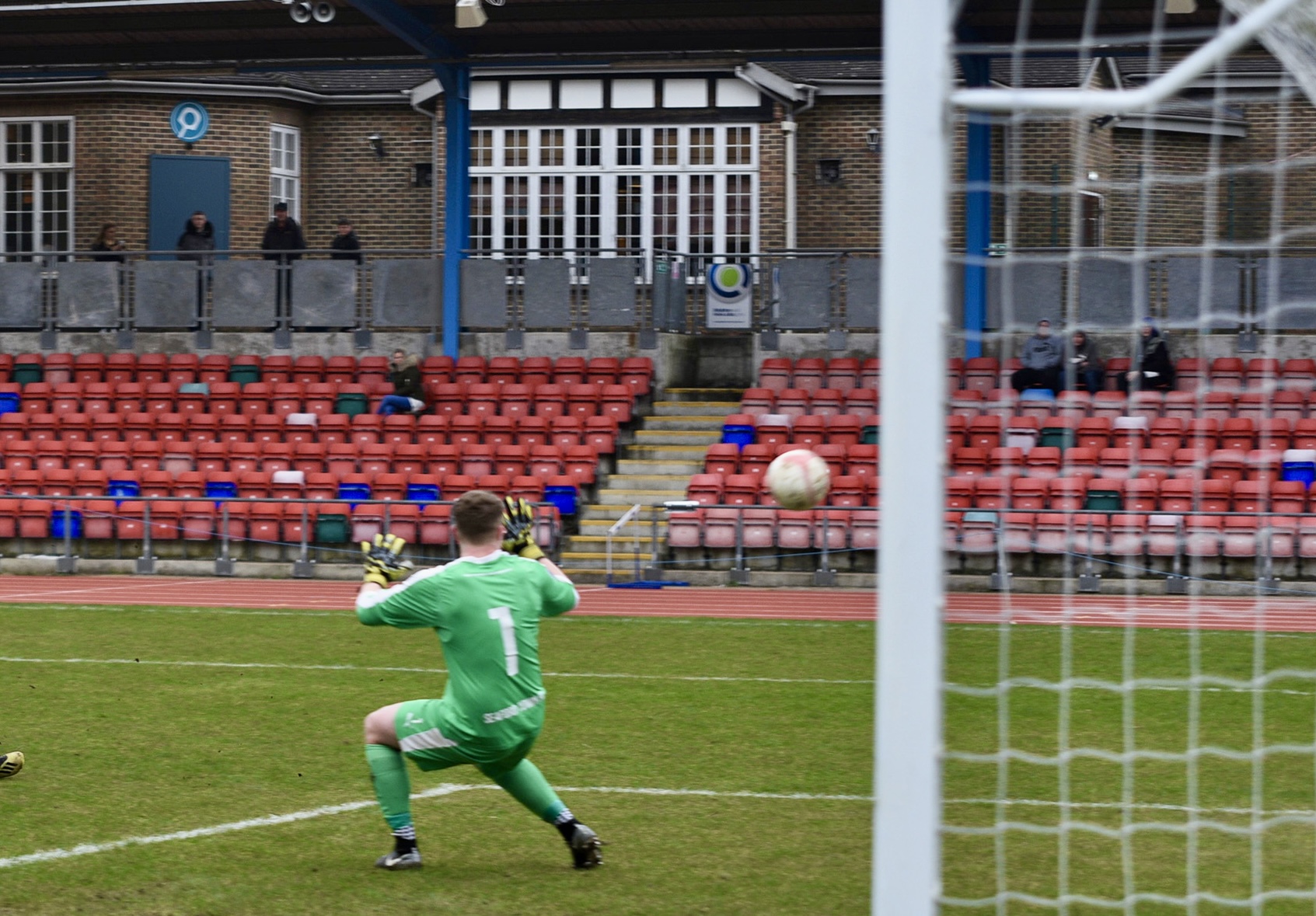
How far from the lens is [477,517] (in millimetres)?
5797

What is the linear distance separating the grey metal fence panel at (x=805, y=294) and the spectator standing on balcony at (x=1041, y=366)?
3.49 metres

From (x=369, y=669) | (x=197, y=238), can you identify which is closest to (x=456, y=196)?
(x=197, y=238)

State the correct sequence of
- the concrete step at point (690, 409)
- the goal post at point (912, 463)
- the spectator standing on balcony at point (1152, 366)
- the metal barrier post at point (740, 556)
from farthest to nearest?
1. the concrete step at point (690, 409)
2. the spectator standing on balcony at point (1152, 366)
3. the metal barrier post at point (740, 556)
4. the goal post at point (912, 463)

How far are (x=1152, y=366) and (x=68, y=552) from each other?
44.5 ft

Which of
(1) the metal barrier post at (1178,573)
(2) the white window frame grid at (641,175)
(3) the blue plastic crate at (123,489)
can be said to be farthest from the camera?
(2) the white window frame grid at (641,175)

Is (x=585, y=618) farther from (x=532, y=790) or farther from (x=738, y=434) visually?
(x=532, y=790)

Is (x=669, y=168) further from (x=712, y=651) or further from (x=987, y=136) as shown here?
(x=712, y=651)

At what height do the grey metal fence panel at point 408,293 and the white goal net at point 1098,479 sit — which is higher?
the grey metal fence panel at point 408,293

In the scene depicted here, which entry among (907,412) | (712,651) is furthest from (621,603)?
(907,412)

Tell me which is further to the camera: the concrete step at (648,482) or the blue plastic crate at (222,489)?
the concrete step at (648,482)

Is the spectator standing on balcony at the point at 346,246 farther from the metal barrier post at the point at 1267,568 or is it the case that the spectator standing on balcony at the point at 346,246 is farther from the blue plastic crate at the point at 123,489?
the metal barrier post at the point at 1267,568

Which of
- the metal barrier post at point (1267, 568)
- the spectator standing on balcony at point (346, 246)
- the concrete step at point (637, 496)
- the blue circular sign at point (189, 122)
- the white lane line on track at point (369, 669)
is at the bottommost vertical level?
the white lane line on track at point (369, 669)

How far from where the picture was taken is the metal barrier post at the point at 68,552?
19344 millimetres

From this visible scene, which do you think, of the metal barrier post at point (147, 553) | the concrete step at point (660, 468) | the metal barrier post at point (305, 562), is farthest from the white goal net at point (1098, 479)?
the metal barrier post at point (147, 553)
